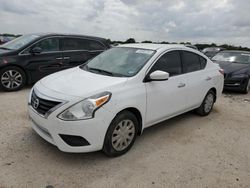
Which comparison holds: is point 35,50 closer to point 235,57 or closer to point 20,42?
point 20,42

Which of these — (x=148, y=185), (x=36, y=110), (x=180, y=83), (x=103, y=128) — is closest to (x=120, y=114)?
(x=103, y=128)

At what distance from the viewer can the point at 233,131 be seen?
4270 millimetres

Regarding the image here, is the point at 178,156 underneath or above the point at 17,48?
underneath

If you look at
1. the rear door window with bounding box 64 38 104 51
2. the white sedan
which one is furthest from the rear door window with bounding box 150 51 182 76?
the rear door window with bounding box 64 38 104 51

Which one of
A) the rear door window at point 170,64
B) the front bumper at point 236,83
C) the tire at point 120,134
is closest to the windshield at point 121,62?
the rear door window at point 170,64

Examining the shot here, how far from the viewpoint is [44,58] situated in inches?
250

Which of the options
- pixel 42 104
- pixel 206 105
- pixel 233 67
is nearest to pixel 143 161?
pixel 42 104

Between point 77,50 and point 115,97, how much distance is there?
15.3 feet

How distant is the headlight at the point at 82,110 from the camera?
2635 millimetres

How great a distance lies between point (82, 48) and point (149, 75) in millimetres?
4405

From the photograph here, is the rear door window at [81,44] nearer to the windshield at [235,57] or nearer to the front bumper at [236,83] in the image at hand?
the front bumper at [236,83]

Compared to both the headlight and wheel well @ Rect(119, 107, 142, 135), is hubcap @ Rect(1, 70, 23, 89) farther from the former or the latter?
wheel well @ Rect(119, 107, 142, 135)

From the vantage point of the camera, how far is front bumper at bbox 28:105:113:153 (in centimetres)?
263

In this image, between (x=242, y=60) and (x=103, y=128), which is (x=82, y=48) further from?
(x=242, y=60)
